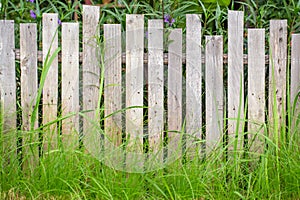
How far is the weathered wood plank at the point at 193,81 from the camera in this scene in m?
3.83

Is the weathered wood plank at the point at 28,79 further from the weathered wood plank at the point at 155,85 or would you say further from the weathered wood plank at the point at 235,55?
the weathered wood plank at the point at 235,55

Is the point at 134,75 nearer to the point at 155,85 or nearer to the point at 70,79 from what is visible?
the point at 155,85

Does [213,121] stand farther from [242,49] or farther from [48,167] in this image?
[48,167]

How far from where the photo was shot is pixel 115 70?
383 centimetres

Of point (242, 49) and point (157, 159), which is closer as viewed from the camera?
point (157, 159)

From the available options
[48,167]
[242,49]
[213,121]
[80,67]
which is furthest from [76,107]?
[242,49]

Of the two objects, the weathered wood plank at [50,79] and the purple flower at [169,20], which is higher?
the purple flower at [169,20]

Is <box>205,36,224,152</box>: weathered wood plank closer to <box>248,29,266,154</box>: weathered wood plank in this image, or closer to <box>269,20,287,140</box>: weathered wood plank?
<box>248,29,266,154</box>: weathered wood plank

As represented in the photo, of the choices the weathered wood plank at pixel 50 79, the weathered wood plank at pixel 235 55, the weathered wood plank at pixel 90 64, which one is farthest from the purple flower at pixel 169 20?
the weathered wood plank at pixel 50 79

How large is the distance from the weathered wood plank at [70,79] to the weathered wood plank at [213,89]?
37.0 inches

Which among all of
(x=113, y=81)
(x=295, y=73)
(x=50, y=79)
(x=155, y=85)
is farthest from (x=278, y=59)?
(x=50, y=79)

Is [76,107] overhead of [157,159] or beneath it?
overhead

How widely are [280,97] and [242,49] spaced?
465mm

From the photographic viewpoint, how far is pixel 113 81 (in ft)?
12.6
